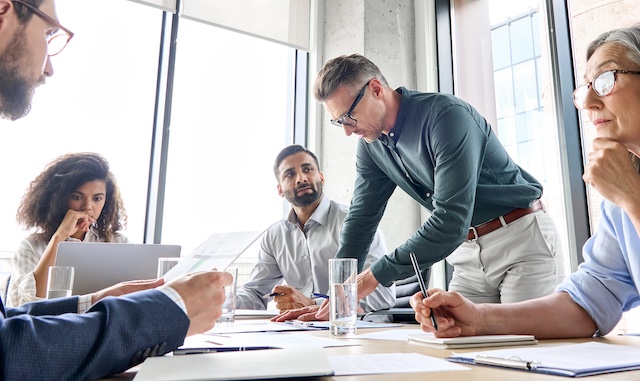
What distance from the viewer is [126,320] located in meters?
0.63

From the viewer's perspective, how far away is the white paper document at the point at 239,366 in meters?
0.54

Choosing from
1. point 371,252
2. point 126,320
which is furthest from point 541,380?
point 371,252

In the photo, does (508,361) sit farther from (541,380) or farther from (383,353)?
(383,353)

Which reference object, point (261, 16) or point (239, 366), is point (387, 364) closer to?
point (239, 366)

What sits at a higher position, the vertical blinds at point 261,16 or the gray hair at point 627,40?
the vertical blinds at point 261,16

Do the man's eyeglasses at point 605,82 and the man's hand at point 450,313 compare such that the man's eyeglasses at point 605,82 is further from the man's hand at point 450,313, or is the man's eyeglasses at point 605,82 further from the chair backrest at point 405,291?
the chair backrest at point 405,291

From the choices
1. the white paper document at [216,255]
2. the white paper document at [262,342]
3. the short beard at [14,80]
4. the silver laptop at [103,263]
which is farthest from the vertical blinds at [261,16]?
the white paper document at [262,342]

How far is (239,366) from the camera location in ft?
1.96

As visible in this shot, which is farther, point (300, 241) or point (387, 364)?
point (300, 241)

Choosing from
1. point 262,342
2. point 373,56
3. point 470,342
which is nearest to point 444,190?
point 470,342

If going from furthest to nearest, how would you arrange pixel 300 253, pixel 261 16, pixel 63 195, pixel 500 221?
pixel 261 16 → pixel 300 253 → pixel 63 195 → pixel 500 221

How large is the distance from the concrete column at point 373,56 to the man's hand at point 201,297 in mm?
2577

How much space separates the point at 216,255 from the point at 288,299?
70 cm

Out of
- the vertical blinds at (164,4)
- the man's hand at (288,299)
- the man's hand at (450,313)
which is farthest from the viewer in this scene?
the vertical blinds at (164,4)
